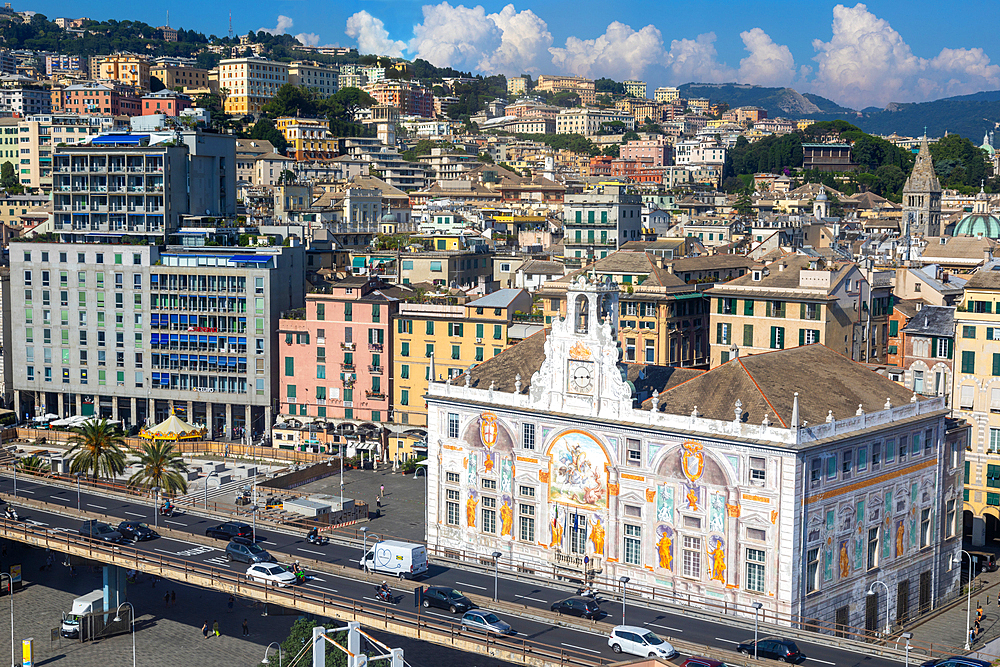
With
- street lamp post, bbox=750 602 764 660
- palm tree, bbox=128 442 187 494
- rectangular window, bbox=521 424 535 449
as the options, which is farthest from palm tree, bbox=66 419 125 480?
street lamp post, bbox=750 602 764 660

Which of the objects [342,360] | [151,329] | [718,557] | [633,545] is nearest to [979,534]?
[718,557]

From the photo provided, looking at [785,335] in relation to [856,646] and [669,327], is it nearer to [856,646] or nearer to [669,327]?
[669,327]

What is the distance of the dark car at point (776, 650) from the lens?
212 feet

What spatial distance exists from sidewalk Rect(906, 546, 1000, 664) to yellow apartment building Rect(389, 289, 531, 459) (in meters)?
51.1

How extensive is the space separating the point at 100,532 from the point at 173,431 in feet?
140

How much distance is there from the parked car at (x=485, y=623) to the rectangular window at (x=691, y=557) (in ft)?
41.7

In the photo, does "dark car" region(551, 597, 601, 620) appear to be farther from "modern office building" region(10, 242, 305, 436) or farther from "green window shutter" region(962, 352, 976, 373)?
"modern office building" region(10, 242, 305, 436)

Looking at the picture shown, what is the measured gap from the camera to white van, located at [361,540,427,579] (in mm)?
77000

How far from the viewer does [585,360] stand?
7944cm

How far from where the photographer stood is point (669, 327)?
116 metres

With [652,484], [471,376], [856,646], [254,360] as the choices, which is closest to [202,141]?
[254,360]

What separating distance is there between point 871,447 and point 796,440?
7.94 metres

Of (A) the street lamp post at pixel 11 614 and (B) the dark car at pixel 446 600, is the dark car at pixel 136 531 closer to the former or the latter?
(A) the street lamp post at pixel 11 614

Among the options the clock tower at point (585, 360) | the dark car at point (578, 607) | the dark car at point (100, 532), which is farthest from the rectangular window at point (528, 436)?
the dark car at point (100, 532)
